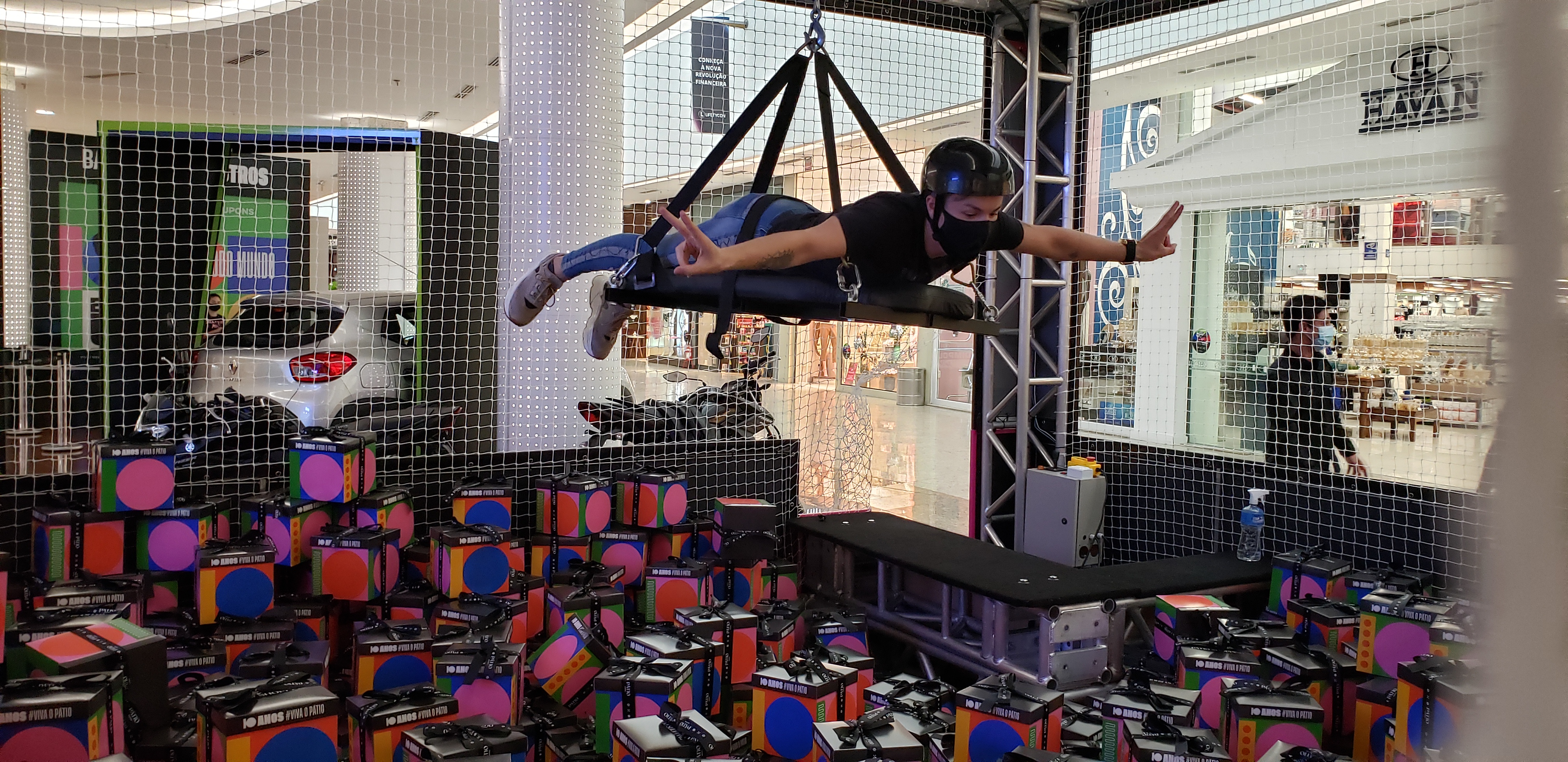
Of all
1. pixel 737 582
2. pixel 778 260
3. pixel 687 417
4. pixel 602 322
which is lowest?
pixel 737 582

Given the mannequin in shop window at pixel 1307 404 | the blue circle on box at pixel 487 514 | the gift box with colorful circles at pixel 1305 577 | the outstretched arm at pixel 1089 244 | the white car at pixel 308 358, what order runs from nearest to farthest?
the outstretched arm at pixel 1089 244 → the gift box with colorful circles at pixel 1305 577 → the blue circle on box at pixel 487 514 → the mannequin in shop window at pixel 1307 404 → the white car at pixel 308 358

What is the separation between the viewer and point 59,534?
3328 millimetres

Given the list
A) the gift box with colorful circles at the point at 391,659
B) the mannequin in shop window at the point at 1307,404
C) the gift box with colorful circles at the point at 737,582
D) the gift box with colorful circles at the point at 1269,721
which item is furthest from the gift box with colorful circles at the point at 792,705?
the mannequin in shop window at the point at 1307,404

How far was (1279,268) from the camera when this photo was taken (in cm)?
740

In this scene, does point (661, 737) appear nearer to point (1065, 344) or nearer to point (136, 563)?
point (136, 563)

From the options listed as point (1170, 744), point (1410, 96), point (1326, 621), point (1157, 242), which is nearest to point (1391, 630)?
point (1326, 621)

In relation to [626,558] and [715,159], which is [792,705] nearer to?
[626,558]

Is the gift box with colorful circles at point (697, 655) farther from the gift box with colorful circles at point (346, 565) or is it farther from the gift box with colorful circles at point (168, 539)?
the gift box with colorful circles at point (168, 539)

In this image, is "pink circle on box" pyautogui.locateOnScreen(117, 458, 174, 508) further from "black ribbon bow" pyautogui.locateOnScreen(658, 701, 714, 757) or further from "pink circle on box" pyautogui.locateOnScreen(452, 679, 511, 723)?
"black ribbon bow" pyautogui.locateOnScreen(658, 701, 714, 757)

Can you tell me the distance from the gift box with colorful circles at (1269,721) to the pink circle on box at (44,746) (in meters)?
2.88

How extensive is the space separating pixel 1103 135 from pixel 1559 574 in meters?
9.99

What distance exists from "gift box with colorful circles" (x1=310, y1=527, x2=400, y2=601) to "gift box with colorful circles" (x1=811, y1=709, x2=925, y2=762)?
1836 millimetres

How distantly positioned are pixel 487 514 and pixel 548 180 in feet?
5.78

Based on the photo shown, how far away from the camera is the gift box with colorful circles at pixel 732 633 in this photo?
3.41m
